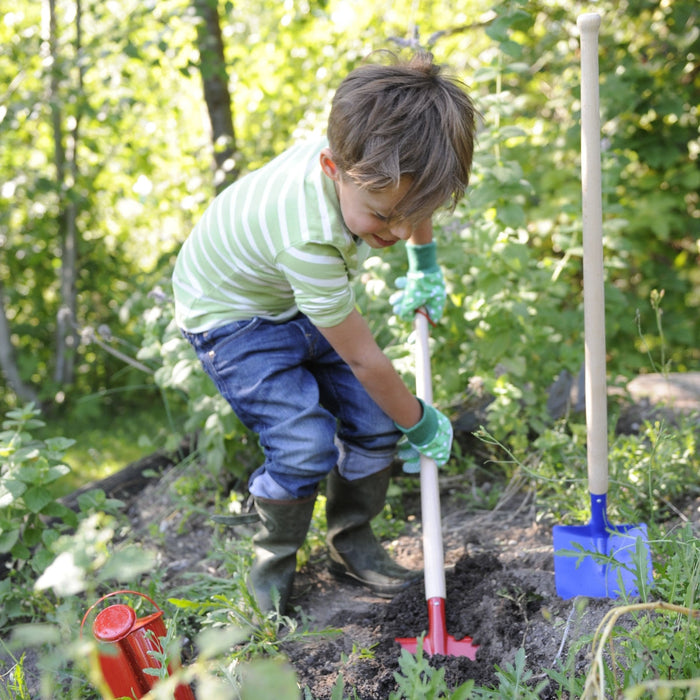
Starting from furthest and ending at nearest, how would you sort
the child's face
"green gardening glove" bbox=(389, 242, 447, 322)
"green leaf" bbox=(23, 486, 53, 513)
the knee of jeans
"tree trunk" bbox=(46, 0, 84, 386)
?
"tree trunk" bbox=(46, 0, 84, 386) < "green gardening glove" bbox=(389, 242, 447, 322) < the knee of jeans < "green leaf" bbox=(23, 486, 53, 513) < the child's face

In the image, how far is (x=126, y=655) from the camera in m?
1.53

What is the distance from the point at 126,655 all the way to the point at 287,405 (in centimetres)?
69

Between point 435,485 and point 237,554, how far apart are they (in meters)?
0.65

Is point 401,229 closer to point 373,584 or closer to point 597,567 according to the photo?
point 597,567

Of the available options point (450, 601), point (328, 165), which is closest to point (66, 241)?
point (328, 165)

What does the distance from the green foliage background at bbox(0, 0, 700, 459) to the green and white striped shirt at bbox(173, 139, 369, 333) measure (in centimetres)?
40

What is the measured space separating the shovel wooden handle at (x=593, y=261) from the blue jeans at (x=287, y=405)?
549mm

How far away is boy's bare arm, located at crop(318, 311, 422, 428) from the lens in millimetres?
1772

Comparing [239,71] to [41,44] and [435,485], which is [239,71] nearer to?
[41,44]

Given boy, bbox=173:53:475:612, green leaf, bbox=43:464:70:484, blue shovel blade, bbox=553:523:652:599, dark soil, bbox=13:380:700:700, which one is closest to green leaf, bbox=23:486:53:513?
green leaf, bbox=43:464:70:484

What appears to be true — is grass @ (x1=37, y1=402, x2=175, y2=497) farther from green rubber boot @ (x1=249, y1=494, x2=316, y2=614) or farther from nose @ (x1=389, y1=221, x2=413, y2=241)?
nose @ (x1=389, y1=221, x2=413, y2=241)

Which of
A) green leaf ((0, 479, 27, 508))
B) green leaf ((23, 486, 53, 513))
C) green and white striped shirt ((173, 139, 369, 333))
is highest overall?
green and white striped shirt ((173, 139, 369, 333))

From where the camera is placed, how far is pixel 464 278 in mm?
2576

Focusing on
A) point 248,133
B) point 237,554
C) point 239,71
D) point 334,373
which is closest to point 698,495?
point 334,373
